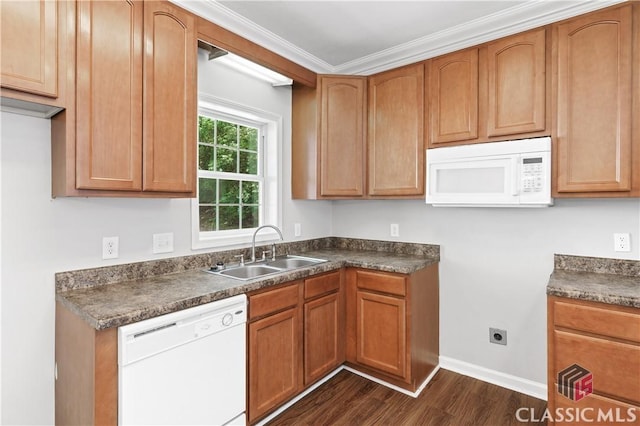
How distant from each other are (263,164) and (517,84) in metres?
2.01

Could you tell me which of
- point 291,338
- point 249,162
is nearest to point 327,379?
point 291,338

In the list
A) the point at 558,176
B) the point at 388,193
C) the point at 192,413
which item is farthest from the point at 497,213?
the point at 192,413

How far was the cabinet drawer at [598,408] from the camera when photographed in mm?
1642

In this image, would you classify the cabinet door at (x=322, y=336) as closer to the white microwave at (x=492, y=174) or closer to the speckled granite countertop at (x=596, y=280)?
the white microwave at (x=492, y=174)

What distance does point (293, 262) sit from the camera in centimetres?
277

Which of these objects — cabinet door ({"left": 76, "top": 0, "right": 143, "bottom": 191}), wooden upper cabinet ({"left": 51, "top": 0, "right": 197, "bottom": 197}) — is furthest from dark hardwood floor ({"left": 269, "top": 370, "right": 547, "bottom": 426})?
cabinet door ({"left": 76, "top": 0, "right": 143, "bottom": 191})

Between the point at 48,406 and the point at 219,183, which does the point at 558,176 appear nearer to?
the point at 219,183

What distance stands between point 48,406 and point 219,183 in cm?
163

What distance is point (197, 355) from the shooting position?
1623 mm

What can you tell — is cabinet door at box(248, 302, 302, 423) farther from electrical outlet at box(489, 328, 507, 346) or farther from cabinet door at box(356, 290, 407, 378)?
electrical outlet at box(489, 328, 507, 346)

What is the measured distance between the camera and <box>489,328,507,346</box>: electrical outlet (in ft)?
8.33

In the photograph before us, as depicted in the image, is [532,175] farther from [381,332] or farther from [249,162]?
[249,162]

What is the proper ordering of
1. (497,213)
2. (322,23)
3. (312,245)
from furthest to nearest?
(312,245) → (497,213) → (322,23)

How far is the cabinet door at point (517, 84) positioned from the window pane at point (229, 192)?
194 centimetres
